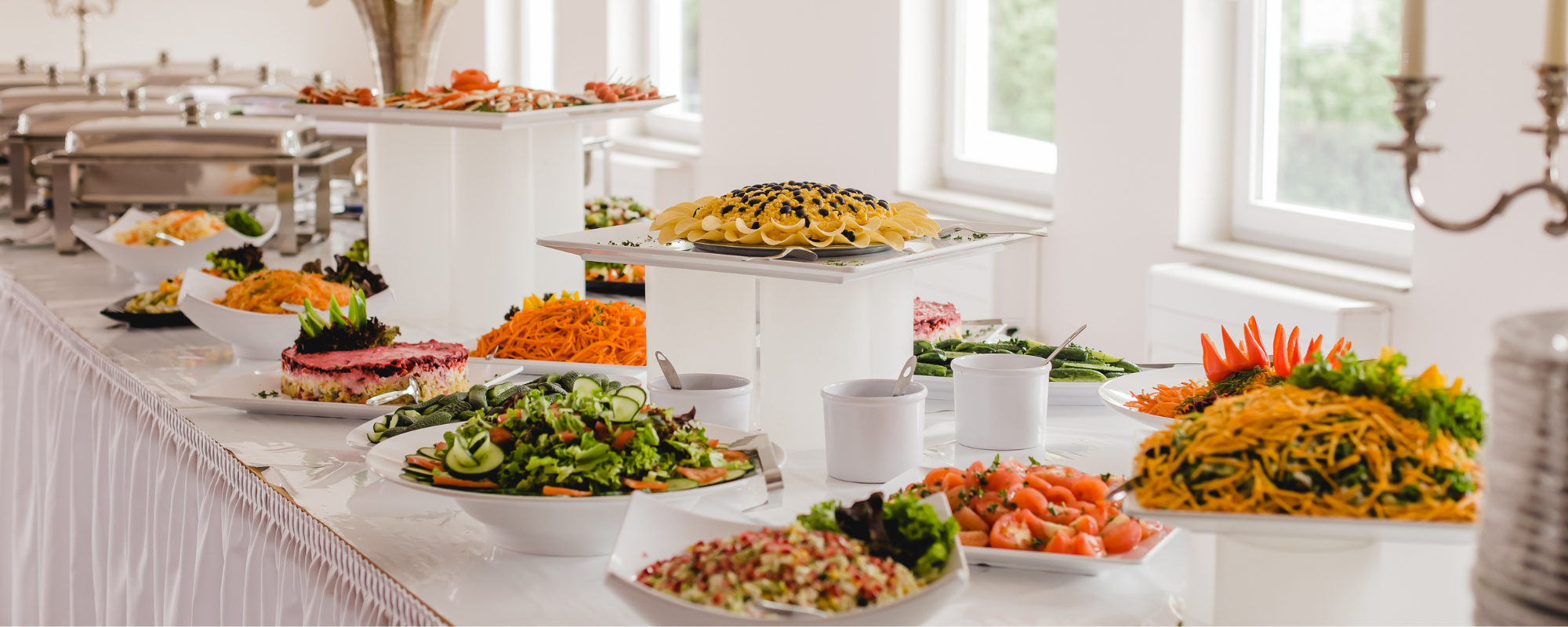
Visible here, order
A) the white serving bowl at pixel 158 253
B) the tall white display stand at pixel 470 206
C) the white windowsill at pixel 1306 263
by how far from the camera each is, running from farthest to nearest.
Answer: the white windowsill at pixel 1306 263
the white serving bowl at pixel 158 253
the tall white display stand at pixel 470 206

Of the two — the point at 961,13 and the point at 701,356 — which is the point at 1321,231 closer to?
the point at 961,13

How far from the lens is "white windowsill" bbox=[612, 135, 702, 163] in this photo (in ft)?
17.2

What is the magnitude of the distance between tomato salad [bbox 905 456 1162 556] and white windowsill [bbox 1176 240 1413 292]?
1.67 metres

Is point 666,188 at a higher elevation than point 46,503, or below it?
higher

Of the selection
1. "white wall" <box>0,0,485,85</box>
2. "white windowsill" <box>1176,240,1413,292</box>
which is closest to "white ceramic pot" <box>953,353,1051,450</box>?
"white windowsill" <box>1176,240,1413,292</box>

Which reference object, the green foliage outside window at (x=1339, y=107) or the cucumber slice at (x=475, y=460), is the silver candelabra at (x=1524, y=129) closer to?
the cucumber slice at (x=475, y=460)

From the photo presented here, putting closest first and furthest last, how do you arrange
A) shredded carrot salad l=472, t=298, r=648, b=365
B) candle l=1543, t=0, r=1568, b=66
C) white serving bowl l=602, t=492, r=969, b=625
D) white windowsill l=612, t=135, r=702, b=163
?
candle l=1543, t=0, r=1568, b=66
white serving bowl l=602, t=492, r=969, b=625
shredded carrot salad l=472, t=298, r=648, b=365
white windowsill l=612, t=135, r=702, b=163

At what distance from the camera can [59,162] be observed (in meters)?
2.67

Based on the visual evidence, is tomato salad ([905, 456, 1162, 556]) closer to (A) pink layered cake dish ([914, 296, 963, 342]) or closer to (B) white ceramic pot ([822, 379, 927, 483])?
(B) white ceramic pot ([822, 379, 927, 483])

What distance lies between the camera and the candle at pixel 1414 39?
0.65 metres

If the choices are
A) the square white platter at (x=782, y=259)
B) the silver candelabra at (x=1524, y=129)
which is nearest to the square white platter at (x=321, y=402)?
the square white platter at (x=782, y=259)

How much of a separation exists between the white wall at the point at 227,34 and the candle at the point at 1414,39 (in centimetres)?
663

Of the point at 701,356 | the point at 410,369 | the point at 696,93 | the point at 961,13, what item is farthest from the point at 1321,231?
the point at 696,93

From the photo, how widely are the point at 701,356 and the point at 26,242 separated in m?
2.22
